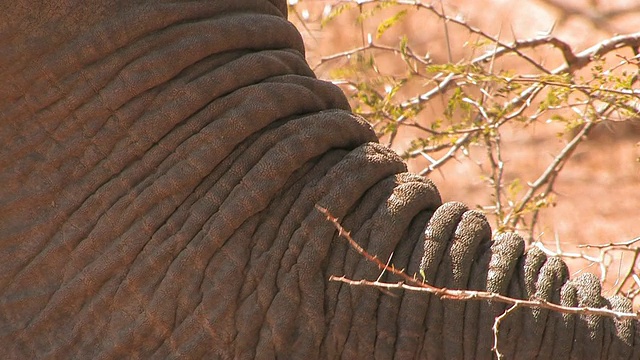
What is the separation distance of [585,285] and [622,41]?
1380 mm

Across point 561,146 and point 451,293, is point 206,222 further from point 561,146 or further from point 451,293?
point 561,146

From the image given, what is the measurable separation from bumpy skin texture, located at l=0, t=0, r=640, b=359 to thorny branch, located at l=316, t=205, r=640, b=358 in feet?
0.09

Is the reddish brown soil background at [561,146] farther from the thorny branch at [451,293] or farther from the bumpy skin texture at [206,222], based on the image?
the thorny branch at [451,293]

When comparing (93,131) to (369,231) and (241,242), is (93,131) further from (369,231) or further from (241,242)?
(369,231)

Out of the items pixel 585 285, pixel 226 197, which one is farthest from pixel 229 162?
pixel 585 285

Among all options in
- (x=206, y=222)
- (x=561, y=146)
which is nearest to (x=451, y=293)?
(x=206, y=222)

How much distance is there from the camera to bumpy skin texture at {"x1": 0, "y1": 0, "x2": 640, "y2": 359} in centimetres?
197

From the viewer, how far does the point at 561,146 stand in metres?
6.62

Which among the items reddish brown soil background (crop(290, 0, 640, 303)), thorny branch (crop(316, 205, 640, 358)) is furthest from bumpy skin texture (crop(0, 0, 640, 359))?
reddish brown soil background (crop(290, 0, 640, 303))

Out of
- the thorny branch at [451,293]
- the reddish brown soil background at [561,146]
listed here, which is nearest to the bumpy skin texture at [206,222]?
the thorny branch at [451,293]

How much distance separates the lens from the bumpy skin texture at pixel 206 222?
6.46ft

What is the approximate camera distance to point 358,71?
156 inches

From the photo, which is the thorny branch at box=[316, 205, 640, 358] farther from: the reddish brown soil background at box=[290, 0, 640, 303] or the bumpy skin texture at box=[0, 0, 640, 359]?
the reddish brown soil background at box=[290, 0, 640, 303]

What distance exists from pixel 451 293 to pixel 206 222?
485 mm
